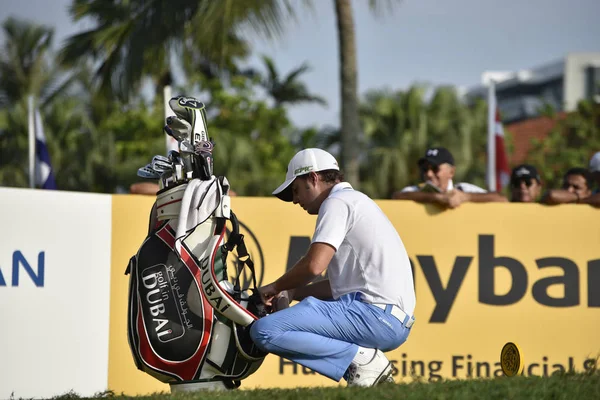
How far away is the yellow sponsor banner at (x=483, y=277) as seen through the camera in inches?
308

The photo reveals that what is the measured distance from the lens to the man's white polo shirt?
17.2 ft

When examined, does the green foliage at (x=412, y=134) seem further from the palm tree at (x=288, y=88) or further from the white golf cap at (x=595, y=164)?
the white golf cap at (x=595, y=164)

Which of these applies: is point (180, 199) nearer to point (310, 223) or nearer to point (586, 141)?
point (310, 223)

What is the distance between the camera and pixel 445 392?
181 inches

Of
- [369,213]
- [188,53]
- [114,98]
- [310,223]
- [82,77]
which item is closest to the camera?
[369,213]

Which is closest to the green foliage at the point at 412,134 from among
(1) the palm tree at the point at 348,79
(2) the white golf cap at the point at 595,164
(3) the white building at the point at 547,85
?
(1) the palm tree at the point at 348,79

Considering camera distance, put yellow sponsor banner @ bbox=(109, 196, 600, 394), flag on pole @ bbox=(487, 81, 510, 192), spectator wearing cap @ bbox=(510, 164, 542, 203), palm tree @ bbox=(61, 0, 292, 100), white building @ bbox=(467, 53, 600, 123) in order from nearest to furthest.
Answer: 1. yellow sponsor banner @ bbox=(109, 196, 600, 394)
2. spectator wearing cap @ bbox=(510, 164, 542, 203)
3. palm tree @ bbox=(61, 0, 292, 100)
4. flag on pole @ bbox=(487, 81, 510, 192)
5. white building @ bbox=(467, 53, 600, 123)

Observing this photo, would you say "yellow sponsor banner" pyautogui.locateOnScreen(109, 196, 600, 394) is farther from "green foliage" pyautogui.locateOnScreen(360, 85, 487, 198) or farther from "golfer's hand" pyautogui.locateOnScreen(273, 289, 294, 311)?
"green foliage" pyautogui.locateOnScreen(360, 85, 487, 198)

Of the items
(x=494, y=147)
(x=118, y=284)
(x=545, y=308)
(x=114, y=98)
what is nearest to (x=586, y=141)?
(x=494, y=147)

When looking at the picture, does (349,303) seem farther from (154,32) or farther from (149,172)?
(154,32)

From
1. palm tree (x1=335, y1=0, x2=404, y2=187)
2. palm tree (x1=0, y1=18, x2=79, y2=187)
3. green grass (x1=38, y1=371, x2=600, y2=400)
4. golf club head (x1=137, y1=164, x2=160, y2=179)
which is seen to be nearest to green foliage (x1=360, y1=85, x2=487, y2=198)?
palm tree (x1=0, y1=18, x2=79, y2=187)

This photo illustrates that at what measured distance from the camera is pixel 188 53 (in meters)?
13.5

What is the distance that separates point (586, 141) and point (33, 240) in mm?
25891

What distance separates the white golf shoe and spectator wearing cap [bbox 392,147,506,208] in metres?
2.98
